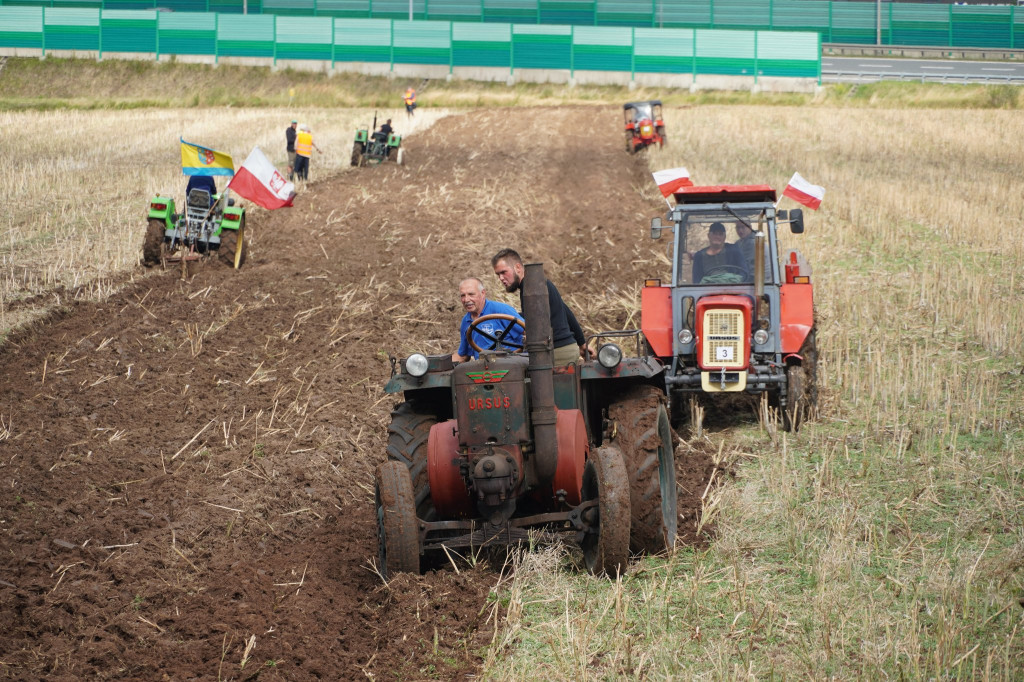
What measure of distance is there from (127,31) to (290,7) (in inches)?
343

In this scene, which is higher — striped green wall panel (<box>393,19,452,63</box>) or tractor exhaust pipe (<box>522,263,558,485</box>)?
striped green wall panel (<box>393,19,452,63</box>)

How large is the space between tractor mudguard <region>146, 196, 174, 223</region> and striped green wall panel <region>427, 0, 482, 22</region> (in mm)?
40251

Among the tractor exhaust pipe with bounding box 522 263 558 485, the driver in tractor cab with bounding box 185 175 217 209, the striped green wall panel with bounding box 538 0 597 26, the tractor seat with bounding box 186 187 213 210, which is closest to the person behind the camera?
the tractor exhaust pipe with bounding box 522 263 558 485

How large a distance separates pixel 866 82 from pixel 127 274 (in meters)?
37.1

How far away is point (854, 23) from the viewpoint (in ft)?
183

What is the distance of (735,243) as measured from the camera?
9.90 m

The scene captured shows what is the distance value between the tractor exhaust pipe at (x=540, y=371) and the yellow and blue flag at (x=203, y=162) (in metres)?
9.89

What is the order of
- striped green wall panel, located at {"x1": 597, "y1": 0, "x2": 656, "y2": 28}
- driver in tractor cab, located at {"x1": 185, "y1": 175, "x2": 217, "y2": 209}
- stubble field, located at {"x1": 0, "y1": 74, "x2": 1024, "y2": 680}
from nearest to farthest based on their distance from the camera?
1. stubble field, located at {"x1": 0, "y1": 74, "x2": 1024, "y2": 680}
2. driver in tractor cab, located at {"x1": 185, "y1": 175, "x2": 217, "y2": 209}
3. striped green wall panel, located at {"x1": 597, "y1": 0, "x2": 656, "y2": 28}

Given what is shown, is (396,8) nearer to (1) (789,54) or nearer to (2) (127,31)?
(2) (127,31)

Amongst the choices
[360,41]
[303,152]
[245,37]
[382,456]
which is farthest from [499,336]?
[245,37]

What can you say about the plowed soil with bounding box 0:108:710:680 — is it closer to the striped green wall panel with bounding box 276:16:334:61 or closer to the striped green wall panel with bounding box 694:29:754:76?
the striped green wall panel with bounding box 694:29:754:76

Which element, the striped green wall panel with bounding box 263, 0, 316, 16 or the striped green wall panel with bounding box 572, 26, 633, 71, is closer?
the striped green wall panel with bounding box 572, 26, 633, 71

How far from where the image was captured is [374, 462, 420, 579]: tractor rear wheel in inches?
242

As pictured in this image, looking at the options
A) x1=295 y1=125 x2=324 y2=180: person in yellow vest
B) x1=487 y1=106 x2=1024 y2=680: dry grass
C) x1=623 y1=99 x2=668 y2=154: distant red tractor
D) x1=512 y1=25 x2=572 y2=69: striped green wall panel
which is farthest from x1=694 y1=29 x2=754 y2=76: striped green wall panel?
x1=487 y1=106 x2=1024 y2=680: dry grass
